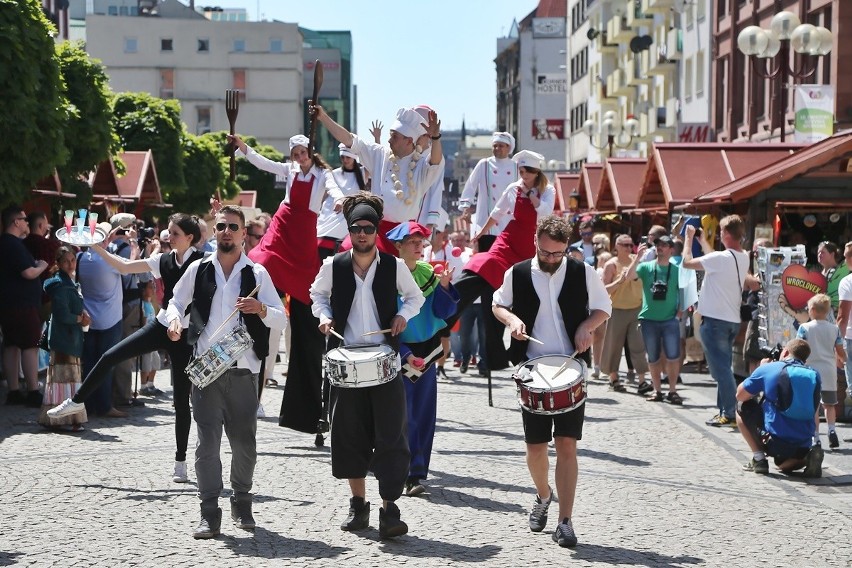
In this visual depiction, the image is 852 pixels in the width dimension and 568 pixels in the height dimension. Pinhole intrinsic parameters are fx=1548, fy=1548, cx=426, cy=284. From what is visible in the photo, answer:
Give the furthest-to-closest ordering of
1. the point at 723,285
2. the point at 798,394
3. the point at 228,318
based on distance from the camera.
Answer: the point at 723,285 < the point at 798,394 < the point at 228,318

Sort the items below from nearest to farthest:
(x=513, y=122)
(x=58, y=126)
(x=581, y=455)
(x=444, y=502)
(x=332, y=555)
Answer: (x=332, y=555)
(x=444, y=502)
(x=581, y=455)
(x=58, y=126)
(x=513, y=122)

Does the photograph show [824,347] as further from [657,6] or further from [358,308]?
[657,6]

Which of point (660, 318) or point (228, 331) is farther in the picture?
point (660, 318)

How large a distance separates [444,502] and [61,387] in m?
5.40

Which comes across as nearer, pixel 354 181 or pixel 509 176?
pixel 354 181

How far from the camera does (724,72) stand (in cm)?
5069

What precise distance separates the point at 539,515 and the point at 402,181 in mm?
3274

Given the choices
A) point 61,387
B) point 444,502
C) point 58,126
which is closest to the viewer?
point 444,502

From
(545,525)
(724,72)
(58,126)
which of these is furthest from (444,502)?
(724,72)

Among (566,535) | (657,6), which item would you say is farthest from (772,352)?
(657,6)

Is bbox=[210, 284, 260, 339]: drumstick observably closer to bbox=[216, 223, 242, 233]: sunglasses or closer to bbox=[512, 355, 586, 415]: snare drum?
bbox=[216, 223, 242, 233]: sunglasses

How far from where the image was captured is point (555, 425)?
859cm

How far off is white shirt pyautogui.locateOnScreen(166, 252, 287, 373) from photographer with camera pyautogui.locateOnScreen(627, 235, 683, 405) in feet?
29.4

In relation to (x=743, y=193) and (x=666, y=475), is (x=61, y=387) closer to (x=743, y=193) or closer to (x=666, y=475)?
(x=666, y=475)
